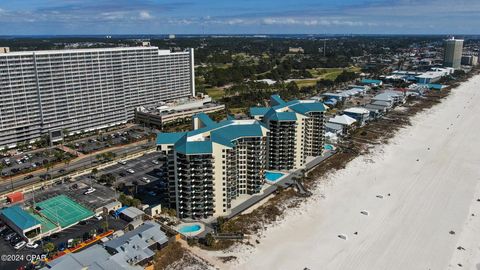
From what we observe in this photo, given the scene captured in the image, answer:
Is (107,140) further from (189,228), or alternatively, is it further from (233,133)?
(189,228)

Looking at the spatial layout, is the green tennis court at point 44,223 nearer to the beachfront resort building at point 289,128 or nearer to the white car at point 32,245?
the white car at point 32,245

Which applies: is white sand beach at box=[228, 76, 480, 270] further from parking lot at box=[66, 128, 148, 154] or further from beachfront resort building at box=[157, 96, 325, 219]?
parking lot at box=[66, 128, 148, 154]

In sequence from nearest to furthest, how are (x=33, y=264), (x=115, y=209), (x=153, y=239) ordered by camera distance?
(x=33, y=264), (x=153, y=239), (x=115, y=209)

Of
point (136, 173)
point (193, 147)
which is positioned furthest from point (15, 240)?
point (136, 173)

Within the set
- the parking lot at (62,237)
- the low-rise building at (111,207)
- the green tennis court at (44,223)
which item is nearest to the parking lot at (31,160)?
the green tennis court at (44,223)

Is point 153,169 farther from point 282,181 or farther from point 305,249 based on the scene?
point 305,249

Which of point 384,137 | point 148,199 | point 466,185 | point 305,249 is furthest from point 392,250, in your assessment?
point 384,137
